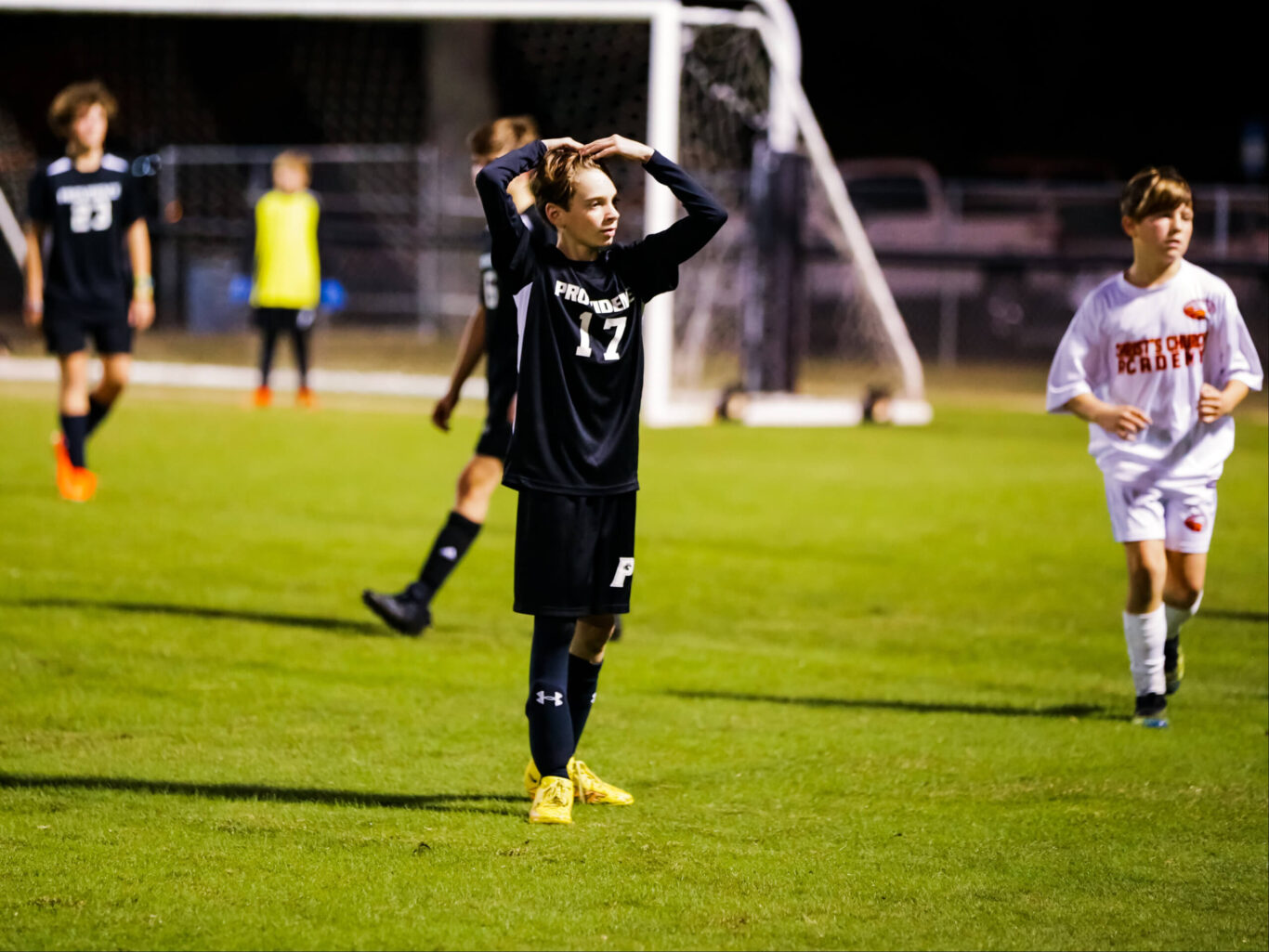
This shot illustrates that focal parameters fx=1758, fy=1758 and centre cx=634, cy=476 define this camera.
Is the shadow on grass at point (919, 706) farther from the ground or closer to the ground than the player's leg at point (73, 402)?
closer to the ground

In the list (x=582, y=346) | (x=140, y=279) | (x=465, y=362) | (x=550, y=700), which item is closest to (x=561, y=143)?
(x=582, y=346)

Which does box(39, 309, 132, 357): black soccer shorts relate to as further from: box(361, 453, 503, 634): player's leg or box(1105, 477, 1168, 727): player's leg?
box(1105, 477, 1168, 727): player's leg

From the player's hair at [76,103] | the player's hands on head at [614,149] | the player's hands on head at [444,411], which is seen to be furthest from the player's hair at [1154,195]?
the player's hair at [76,103]

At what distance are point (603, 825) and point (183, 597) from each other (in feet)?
11.7

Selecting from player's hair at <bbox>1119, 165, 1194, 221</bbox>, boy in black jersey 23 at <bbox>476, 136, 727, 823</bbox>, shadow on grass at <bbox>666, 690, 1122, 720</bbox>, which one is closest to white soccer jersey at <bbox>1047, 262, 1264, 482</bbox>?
player's hair at <bbox>1119, 165, 1194, 221</bbox>

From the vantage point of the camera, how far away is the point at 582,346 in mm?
4621

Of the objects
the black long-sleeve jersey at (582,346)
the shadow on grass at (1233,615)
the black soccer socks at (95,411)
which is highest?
the black long-sleeve jersey at (582,346)

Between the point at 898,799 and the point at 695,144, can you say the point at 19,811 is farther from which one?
the point at 695,144

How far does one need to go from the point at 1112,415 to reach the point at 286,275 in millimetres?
11440

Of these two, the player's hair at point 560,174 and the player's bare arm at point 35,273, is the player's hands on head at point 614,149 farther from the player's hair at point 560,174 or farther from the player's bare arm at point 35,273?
the player's bare arm at point 35,273

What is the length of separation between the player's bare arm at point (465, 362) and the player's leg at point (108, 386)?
148 inches

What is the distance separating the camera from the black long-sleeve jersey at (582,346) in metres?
4.59

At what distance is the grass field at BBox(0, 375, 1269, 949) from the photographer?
402 cm

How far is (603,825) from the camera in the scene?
466cm
